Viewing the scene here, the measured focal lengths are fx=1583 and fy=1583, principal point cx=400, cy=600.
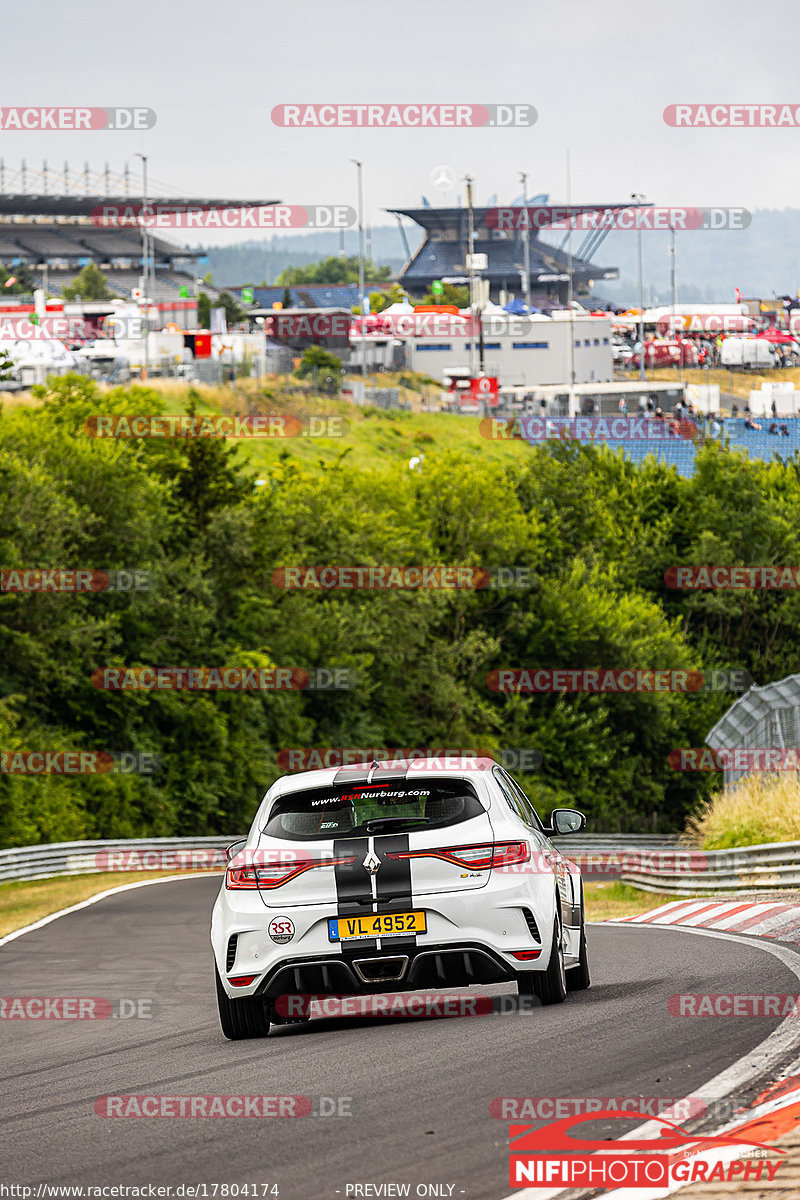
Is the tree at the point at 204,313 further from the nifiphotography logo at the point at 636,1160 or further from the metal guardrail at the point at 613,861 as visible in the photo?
the nifiphotography logo at the point at 636,1160

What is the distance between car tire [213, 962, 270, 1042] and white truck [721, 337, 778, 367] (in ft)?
395

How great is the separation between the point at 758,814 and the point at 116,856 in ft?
54.4

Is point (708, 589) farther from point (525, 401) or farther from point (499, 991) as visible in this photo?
point (499, 991)

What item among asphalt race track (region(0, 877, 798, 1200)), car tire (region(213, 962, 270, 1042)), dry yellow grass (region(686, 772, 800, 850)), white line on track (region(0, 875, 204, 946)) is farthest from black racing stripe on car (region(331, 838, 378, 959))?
dry yellow grass (region(686, 772, 800, 850))

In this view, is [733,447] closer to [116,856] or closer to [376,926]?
[116,856]

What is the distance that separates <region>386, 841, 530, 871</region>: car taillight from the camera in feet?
26.8

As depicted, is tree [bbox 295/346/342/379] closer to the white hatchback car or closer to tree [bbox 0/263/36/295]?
tree [bbox 0/263/36/295]

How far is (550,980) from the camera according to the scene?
8617 millimetres

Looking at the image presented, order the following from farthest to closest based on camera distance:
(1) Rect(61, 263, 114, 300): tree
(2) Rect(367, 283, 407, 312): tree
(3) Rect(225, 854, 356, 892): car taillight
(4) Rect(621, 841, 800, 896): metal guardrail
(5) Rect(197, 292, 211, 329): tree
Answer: (2) Rect(367, 283, 407, 312): tree < (1) Rect(61, 263, 114, 300): tree < (5) Rect(197, 292, 211, 329): tree < (4) Rect(621, 841, 800, 896): metal guardrail < (3) Rect(225, 854, 356, 892): car taillight

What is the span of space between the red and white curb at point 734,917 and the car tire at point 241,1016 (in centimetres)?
527

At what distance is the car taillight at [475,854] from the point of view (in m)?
8.18

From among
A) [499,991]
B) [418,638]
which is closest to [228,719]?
[418,638]

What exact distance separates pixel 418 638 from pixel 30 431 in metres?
14.6

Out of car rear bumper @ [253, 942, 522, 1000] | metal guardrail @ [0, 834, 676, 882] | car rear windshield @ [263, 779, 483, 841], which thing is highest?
car rear windshield @ [263, 779, 483, 841]
